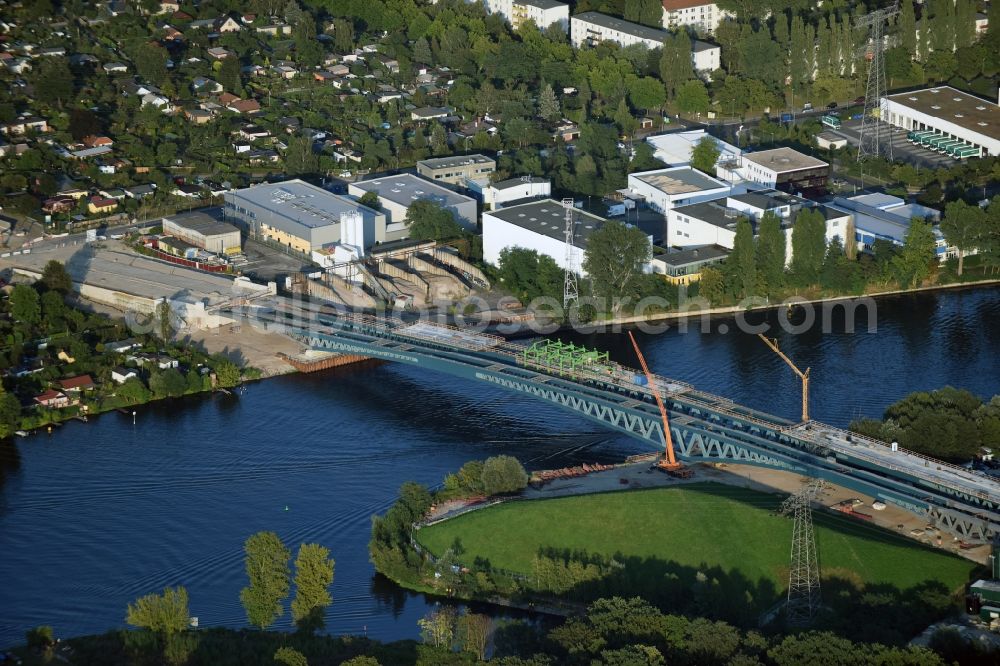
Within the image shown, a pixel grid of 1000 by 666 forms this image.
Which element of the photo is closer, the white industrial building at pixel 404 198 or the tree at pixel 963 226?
the tree at pixel 963 226

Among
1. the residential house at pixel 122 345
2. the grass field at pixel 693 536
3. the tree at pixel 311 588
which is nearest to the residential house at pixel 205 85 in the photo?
the residential house at pixel 122 345

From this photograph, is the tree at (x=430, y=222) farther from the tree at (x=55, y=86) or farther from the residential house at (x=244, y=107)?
the tree at (x=55, y=86)

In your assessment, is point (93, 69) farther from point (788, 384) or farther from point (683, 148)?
point (788, 384)

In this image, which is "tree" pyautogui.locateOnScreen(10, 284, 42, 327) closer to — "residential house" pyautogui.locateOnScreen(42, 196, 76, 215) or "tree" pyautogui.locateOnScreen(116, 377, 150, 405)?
"tree" pyautogui.locateOnScreen(116, 377, 150, 405)

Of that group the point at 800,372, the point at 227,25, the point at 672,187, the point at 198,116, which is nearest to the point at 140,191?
the point at 198,116

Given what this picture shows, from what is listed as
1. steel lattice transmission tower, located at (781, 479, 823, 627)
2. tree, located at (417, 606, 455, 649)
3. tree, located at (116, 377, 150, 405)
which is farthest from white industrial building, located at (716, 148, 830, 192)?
tree, located at (417, 606, 455, 649)
